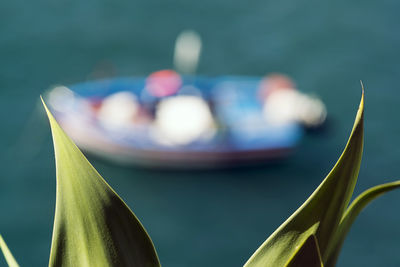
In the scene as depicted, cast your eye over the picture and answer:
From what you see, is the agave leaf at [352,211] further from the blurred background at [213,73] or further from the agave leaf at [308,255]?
the blurred background at [213,73]

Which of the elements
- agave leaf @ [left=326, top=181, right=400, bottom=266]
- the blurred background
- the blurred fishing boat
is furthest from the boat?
agave leaf @ [left=326, top=181, right=400, bottom=266]

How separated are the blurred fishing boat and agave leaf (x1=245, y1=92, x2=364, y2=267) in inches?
295

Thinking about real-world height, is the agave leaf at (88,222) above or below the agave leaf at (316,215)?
above

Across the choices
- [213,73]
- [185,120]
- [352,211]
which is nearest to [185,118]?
[185,120]

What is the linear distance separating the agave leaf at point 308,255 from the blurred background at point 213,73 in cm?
630

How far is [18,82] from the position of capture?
8961mm

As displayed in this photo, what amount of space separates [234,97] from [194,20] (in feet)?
7.12

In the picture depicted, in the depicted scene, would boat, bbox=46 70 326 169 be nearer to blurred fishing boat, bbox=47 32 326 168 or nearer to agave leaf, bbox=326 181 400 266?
blurred fishing boat, bbox=47 32 326 168

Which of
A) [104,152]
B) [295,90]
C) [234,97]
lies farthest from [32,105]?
[295,90]

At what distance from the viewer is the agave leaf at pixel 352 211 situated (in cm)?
42

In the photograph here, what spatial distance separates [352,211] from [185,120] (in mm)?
7754

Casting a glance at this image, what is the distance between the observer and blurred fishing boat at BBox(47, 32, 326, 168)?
26.3 ft

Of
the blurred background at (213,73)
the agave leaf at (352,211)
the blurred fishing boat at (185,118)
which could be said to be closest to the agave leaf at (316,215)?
the agave leaf at (352,211)

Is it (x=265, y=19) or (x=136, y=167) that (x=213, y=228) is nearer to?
(x=136, y=167)
